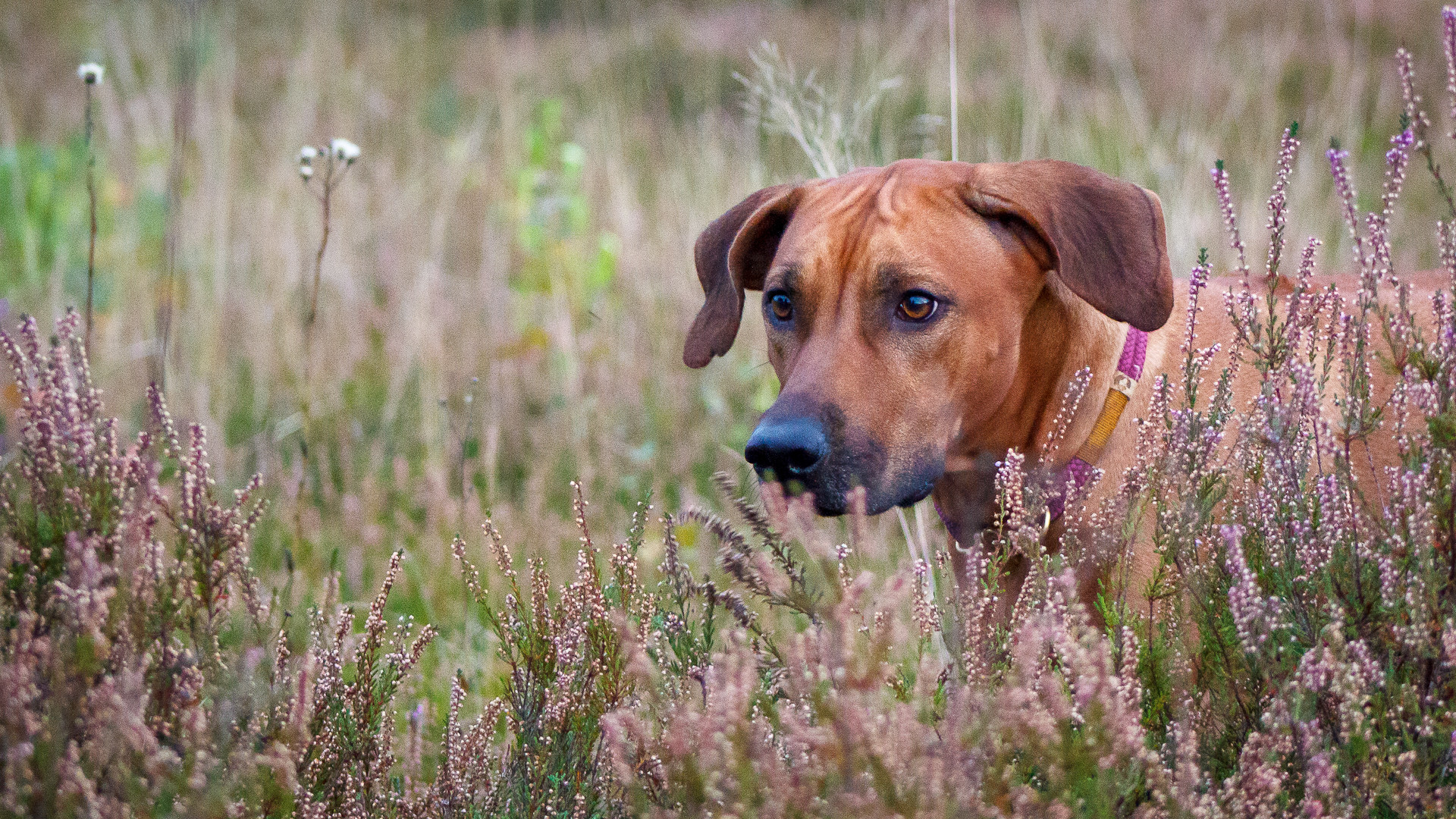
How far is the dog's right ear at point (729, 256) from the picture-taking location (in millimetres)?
3145

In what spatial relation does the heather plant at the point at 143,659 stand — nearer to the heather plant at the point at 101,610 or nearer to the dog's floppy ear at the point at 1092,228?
the heather plant at the point at 101,610

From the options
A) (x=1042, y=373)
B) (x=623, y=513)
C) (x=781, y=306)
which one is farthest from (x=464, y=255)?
(x=1042, y=373)

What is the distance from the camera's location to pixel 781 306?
2.95 meters

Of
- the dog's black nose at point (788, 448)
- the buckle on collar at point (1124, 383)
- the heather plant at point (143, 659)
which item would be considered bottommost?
→ the heather plant at point (143, 659)

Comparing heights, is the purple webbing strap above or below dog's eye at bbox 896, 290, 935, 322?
below

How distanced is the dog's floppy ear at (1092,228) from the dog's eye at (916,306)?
25cm

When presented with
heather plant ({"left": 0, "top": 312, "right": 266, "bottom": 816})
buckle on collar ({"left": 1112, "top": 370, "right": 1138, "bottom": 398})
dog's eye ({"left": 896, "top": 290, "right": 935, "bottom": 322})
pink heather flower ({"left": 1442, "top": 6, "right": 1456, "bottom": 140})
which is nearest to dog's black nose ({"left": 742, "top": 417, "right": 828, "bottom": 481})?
dog's eye ({"left": 896, "top": 290, "right": 935, "bottom": 322})

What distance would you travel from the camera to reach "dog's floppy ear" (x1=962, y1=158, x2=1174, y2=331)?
2568 mm

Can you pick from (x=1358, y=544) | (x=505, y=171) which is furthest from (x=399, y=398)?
(x=1358, y=544)

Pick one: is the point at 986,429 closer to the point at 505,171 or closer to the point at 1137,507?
the point at 1137,507

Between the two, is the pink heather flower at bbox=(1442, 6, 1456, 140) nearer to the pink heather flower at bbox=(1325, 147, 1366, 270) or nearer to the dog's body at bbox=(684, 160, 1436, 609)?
the pink heather flower at bbox=(1325, 147, 1366, 270)

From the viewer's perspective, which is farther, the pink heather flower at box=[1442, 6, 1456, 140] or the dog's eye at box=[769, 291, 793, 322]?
the dog's eye at box=[769, 291, 793, 322]

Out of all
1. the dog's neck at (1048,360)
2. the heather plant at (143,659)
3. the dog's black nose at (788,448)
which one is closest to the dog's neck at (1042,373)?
the dog's neck at (1048,360)

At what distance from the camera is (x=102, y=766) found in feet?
5.13
